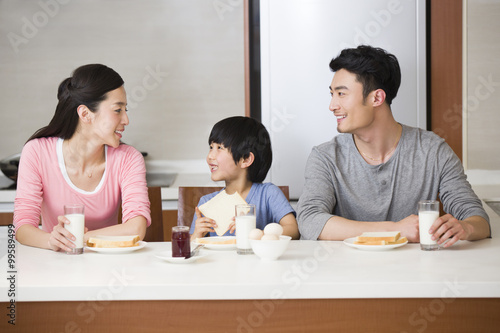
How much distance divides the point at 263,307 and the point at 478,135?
1.99m

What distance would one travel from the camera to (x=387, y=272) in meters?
1.25

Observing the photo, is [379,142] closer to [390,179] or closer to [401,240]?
[390,179]

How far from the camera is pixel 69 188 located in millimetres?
1900

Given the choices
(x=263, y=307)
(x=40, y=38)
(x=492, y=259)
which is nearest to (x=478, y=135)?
(x=492, y=259)

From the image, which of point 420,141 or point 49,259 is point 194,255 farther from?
point 420,141

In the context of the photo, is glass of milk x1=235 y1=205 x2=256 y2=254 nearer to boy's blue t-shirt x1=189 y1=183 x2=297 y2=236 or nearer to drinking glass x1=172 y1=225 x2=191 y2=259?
drinking glass x1=172 y1=225 x2=191 y2=259

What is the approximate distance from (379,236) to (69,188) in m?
1.01

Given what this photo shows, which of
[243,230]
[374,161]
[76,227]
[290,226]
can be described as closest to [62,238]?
[76,227]

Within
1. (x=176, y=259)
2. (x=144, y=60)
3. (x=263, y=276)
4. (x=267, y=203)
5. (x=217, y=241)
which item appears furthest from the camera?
(x=144, y=60)

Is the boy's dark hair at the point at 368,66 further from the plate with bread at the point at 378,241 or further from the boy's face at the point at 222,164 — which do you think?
the plate with bread at the point at 378,241

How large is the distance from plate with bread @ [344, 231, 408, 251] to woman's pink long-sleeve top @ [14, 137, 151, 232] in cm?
72

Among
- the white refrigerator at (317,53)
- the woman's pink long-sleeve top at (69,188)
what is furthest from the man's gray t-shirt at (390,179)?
the white refrigerator at (317,53)

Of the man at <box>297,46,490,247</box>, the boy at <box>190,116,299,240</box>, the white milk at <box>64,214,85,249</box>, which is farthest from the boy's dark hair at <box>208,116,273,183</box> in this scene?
the white milk at <box>64,214,85,249</box>

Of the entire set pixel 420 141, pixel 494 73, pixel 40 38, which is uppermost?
pixel 40 38
